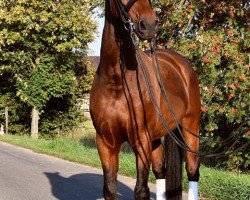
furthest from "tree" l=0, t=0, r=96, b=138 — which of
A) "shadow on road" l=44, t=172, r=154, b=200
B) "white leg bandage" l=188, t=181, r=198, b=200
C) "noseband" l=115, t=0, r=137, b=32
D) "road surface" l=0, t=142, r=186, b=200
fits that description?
"noseband" l=115, t=0, r=137, b=32

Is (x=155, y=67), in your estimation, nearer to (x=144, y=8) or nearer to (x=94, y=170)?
(x=144, y=8)

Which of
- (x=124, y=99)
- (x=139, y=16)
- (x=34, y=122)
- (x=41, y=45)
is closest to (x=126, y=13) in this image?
(x=139, y=16)

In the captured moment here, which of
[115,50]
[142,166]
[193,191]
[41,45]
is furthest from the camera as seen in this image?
[41,45]

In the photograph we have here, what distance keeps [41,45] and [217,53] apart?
11.8m

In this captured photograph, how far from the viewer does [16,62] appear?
65.3ft

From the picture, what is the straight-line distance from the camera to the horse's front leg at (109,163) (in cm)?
450

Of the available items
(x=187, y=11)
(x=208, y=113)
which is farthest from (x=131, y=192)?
(x=187, y=11)

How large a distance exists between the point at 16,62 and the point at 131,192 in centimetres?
1356

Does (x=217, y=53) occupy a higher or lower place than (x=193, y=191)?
higher

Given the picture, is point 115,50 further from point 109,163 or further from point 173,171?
point 173,171

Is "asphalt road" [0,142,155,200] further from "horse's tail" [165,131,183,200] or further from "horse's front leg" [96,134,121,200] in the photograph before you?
"horse's front leg" [96,134,121,200]

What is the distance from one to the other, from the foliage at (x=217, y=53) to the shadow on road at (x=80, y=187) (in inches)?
86.8

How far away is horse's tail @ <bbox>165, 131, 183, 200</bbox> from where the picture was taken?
5.77m

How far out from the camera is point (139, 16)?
145 inches
